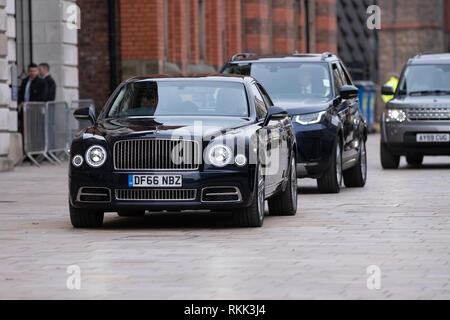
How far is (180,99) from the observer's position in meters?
14.0

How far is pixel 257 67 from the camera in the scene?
18938 mm

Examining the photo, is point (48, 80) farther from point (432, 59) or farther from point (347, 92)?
point (347, 92)

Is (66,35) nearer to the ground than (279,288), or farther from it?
farther from it

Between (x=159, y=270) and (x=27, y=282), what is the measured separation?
101 cm

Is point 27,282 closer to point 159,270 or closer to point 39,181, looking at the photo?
point 159,270

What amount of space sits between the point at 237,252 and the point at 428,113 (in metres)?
13.1

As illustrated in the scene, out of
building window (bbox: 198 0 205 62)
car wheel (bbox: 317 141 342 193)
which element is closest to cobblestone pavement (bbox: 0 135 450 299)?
car wheel (bbox: 317 141 342 193)

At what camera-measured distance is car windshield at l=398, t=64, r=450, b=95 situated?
24.2m

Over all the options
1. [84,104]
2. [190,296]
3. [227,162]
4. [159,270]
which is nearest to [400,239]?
[227,162]

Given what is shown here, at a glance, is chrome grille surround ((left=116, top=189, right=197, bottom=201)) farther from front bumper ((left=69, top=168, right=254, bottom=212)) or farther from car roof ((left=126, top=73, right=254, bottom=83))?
car roof ((left=126, top=73, right=254, bottom=83))

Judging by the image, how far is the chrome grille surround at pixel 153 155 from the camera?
12.6 metres

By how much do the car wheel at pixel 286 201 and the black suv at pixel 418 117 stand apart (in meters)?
9.18

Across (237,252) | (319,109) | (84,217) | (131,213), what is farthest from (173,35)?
(237,252)

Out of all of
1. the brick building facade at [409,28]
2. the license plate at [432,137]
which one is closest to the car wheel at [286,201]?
the license plate at [432,137]
